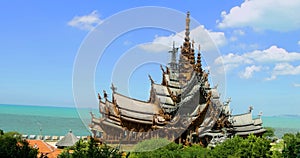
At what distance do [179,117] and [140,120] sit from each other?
277 centimetres

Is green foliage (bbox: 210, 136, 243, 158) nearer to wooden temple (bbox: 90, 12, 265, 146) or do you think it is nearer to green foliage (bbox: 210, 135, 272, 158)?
green foliage (bbox: 210, 135, 272, 158)

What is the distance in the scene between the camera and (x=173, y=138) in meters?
22.4

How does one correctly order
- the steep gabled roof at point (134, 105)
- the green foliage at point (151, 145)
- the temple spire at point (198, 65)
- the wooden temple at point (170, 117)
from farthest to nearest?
the temple spire at point (198, 65), the steep gabled roof at point (134, 105), the wooden temple at point (170, 117), the green foliage at point (151, 145)

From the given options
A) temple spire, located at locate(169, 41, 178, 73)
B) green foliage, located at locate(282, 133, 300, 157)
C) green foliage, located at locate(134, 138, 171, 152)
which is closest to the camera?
green foliage, located at locate(282, 133, 300, 157)

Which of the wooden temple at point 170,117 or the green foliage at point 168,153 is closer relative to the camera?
the green foliage at point 168,153

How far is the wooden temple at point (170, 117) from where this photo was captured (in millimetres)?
22766

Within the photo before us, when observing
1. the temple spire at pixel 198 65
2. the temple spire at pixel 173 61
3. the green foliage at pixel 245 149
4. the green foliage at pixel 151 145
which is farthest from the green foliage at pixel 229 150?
the temple spire at pixel 173 61

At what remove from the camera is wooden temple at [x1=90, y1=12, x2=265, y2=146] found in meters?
22.8

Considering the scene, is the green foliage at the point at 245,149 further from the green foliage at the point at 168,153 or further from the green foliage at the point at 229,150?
the green foliage at the point at 168,153

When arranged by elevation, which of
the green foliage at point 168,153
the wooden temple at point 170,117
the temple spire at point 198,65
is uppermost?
the temple spire at point 198,65

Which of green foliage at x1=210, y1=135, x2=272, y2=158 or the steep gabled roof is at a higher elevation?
the steep gabled roof

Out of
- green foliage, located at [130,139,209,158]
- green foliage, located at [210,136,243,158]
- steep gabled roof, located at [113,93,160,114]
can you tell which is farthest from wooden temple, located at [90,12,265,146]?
green foliage, located at [210,136,243,158]

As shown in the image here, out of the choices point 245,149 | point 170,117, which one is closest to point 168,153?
point 245,149

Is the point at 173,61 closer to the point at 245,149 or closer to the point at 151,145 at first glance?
the point at 151,145
